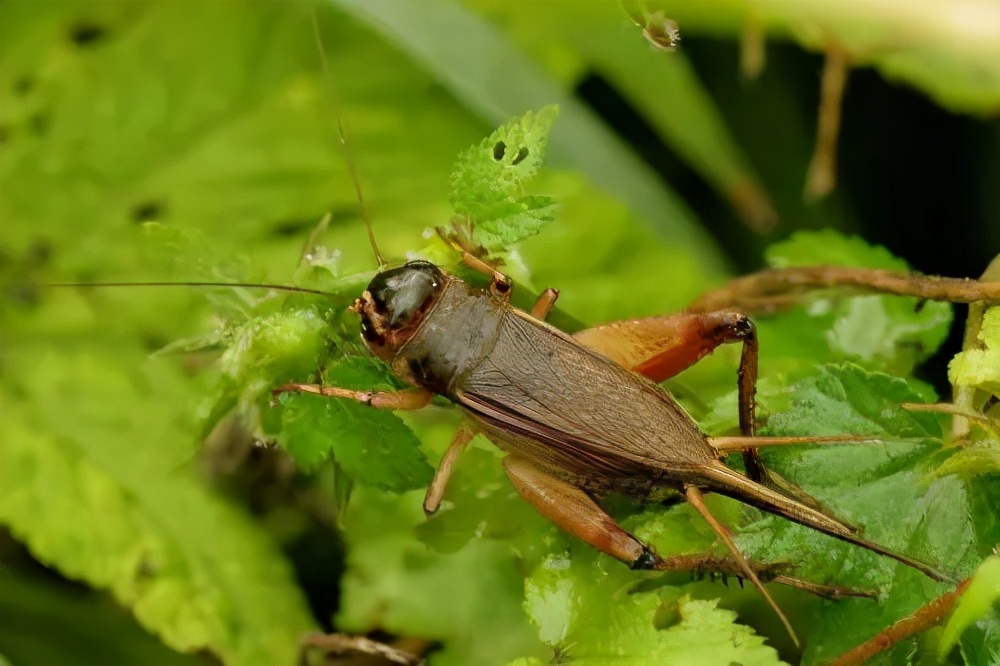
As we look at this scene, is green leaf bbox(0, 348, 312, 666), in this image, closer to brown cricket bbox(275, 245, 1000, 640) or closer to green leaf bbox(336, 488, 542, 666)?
green leaf bbox(336, 488, 542, 666)

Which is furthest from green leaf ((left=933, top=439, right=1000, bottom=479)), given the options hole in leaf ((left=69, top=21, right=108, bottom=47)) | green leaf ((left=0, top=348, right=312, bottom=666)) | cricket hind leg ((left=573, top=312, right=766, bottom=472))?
hole in leaf ((left=69, top=21, right=108, bottom=47))

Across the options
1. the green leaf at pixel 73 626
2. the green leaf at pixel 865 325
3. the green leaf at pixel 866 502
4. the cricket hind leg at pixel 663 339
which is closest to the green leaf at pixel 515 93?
the green leaf at pixel 865 325

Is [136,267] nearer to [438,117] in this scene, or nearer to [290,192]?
[290,192]

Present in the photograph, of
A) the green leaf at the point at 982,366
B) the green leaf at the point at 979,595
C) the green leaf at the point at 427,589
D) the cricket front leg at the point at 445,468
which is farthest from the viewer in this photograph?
the green leaf at the point at 427,589

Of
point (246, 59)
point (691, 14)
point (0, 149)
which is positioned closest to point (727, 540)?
point (691, 14)

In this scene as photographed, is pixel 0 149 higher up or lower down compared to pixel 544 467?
lower down

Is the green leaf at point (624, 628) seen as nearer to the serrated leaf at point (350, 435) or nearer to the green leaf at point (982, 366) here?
the serrated leaf at point (350, 435)

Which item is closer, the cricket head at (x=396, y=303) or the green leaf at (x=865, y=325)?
the cricket head at (x=396, y=303)
